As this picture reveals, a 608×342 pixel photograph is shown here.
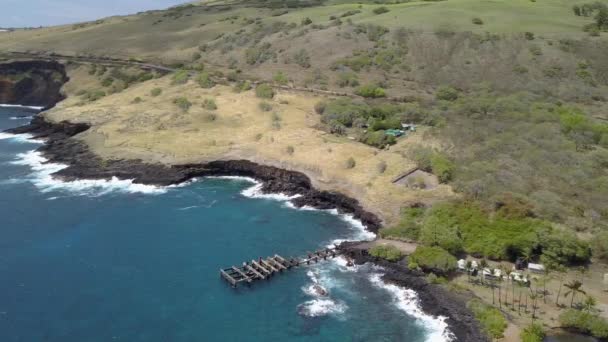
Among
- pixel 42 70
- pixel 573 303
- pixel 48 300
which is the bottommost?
pixel 573 303

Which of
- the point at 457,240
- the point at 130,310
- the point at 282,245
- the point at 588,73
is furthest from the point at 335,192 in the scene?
the point at 588,73

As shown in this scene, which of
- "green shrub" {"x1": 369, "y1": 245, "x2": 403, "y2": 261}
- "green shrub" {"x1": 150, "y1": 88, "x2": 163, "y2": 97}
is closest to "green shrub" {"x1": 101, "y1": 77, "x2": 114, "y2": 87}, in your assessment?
"green shrub" {"x1": 150, "y1": 88, "x2": 163, "y2": 97}

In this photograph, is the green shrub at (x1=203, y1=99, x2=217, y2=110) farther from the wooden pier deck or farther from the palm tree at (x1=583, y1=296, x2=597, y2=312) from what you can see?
the palm tree at (x1=583, y1=296, x2=597, y2=312)

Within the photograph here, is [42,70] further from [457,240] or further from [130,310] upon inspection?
[457,240]

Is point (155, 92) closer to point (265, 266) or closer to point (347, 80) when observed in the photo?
point (347, 80)

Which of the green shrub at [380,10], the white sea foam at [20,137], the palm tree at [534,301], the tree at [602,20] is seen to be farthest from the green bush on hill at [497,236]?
the green shrub at [380,10]

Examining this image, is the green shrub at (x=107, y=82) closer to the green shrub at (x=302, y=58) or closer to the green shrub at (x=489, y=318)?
the green shrub at (x=302, y=58)

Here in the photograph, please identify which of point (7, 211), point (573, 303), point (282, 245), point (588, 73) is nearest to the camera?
point (573, 303)
